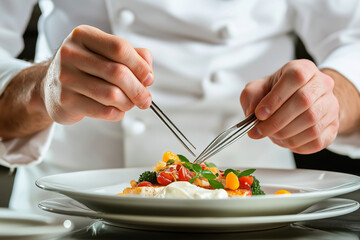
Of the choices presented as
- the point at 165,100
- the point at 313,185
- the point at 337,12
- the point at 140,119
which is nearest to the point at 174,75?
the point at 165,100

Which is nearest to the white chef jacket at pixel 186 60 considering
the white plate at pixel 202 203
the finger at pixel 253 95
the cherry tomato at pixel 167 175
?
the finger at pixel 253 95

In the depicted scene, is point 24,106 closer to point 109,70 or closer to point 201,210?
point 109,70

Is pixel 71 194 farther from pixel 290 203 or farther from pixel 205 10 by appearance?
pixel 205 10

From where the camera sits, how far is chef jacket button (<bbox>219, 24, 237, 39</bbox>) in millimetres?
1582

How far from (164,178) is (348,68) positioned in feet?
2.91

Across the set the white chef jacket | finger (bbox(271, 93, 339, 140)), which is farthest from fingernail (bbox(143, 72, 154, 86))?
the white chef jacket

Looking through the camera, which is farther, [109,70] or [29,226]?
[109,70]

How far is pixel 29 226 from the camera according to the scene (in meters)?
0.71

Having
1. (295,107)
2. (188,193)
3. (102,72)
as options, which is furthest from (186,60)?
(188,193)

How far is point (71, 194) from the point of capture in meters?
0.68

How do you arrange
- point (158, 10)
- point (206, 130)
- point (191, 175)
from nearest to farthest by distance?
1. point (191, 175)
2. point (158, 10)
3. point (206, 130)

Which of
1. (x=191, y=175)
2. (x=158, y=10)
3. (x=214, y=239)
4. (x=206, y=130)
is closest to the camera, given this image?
(x=214, y=239)

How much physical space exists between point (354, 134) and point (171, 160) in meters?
0.90

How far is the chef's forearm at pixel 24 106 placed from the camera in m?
1.36
